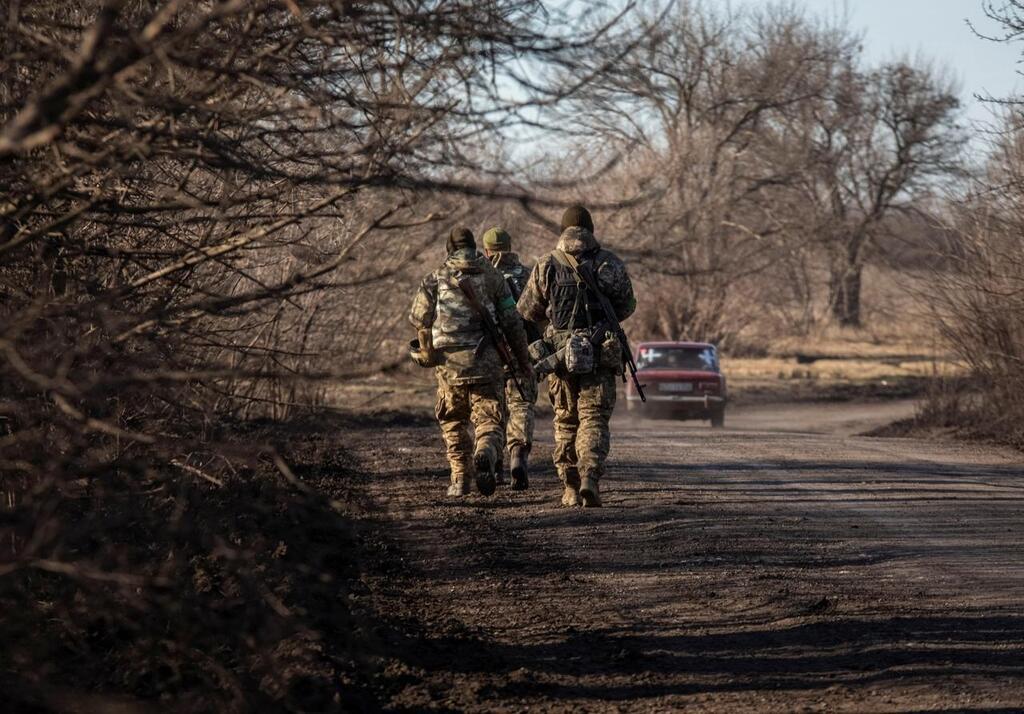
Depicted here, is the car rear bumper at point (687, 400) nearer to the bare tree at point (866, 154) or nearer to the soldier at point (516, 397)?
the soldier at point (516, 397)

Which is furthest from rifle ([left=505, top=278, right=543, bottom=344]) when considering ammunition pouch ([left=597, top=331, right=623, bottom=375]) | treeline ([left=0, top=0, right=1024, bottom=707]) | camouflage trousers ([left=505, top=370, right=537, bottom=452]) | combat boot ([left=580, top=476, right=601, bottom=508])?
treeline ([left=0, top=0, right=1024, bottom=707])

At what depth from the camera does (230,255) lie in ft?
21.4

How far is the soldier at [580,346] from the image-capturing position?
36.1 ft

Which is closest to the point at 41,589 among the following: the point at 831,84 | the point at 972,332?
the point at 972,332

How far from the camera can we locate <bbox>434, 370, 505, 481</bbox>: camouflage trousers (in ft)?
38.3

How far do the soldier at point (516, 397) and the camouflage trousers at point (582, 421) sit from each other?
18.3 inches

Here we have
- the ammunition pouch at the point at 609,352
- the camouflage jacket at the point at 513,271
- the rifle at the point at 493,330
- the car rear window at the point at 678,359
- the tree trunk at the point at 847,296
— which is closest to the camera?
the ammunition pouch at the point at 609,352

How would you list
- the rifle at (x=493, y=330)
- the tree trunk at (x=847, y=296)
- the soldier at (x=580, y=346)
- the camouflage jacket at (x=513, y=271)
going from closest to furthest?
the soldier at (x=580, y=346) → the rifle at (x=493, y=330) → the camouflage jacket at (x=513, y=271) → the tree trunk at (x=847, y=296)

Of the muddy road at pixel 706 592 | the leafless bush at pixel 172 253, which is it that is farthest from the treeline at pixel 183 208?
the muddy road at pixel 706 592

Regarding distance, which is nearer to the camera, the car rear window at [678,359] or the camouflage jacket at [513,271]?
the camouflage jacket at [513,271]

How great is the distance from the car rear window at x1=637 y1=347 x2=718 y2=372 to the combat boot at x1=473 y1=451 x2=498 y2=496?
11860 millimetres

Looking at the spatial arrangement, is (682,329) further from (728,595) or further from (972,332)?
(728,595)

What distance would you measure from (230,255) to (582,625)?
2.45 m

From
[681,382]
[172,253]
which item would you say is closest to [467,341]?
[172,253]
